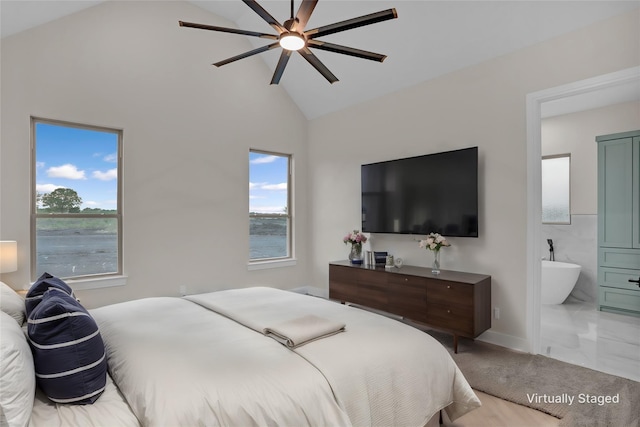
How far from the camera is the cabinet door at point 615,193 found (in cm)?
447

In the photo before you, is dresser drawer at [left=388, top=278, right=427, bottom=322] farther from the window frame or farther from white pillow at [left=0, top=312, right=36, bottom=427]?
white pillow at [left=0, top=312, right=36, bottom=427]

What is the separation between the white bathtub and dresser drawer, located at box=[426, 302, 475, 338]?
94.4 inches

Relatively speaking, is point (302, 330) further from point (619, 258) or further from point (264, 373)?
point (619, 258)

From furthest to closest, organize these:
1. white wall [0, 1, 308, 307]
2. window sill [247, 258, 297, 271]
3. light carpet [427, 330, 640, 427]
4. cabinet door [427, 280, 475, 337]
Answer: window sill [247, 258, 297, 271], white wall [0, 1, 308, 307], cabinet door [427, 280, 475, 337], light carpet [427, 330, 640, 427]

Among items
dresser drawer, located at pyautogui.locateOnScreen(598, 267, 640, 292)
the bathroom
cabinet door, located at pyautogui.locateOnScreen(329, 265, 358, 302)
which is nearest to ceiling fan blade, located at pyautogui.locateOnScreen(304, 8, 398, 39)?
cabinet door, located at pyautogui.locateOnScreen(329, 265, 358, 302)

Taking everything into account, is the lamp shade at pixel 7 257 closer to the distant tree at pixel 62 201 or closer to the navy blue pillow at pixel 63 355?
the distant tree at pixel 62 201

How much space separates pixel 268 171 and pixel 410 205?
231 centimetres

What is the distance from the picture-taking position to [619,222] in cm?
453

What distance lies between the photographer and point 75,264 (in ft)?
12.6

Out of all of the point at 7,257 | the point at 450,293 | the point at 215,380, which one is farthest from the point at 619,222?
the point at 7,257

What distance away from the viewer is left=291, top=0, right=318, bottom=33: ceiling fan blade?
2.07 meters

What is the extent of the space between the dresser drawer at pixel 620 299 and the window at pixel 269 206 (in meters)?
4.32

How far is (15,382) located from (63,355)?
0.58ft

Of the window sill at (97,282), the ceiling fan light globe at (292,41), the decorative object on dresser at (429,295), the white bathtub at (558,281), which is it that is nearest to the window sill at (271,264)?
the decorative object on dresser at (429,295)
